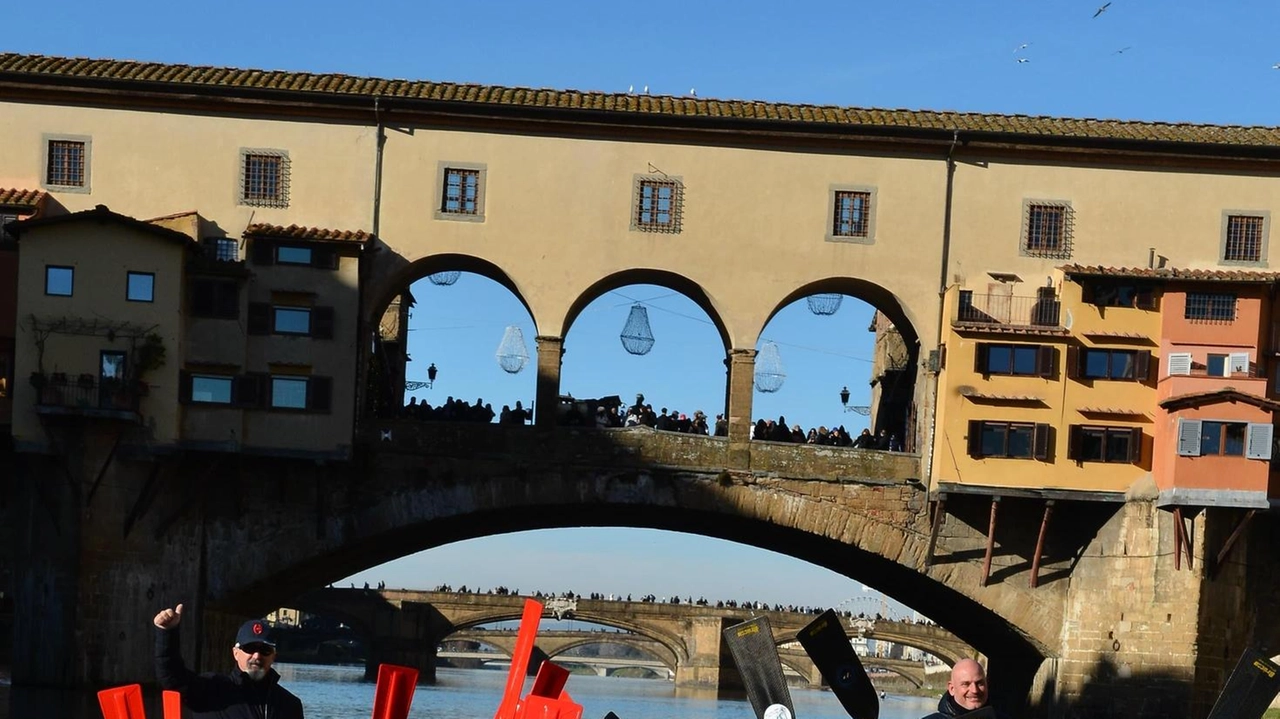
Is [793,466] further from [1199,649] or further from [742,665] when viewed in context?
[742,665]

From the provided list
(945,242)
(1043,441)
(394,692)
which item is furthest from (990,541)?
(394,692)

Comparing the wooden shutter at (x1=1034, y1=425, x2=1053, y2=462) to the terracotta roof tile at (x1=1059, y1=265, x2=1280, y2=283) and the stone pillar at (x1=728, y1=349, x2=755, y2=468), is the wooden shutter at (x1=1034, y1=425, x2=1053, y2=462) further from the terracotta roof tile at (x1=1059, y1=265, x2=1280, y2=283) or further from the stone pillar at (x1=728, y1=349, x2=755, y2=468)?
the stone pillar at (x1=728, y1=349, x2=755, y2=468)

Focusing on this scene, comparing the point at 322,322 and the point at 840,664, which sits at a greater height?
the point at 322,322

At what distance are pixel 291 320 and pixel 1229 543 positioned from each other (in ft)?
60.9

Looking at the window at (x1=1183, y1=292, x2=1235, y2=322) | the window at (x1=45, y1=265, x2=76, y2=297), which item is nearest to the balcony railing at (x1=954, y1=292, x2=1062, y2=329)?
the window at (x1=1183, y1=292, x2=1235, y2=322)

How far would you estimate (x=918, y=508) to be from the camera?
1656 inches

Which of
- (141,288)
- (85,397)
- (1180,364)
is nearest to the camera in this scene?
(85,397)

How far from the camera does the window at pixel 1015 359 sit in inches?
1617

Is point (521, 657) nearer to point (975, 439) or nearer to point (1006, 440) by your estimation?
point (975, 439)

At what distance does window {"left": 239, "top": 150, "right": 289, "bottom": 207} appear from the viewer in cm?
4238

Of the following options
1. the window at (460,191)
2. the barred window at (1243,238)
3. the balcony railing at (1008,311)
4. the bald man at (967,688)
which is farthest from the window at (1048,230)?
the bald man at (967,688)

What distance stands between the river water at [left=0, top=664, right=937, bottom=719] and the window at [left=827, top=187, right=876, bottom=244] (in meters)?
16.0

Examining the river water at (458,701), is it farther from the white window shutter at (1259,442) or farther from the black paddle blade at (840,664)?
the black paddle blade at (840,664)

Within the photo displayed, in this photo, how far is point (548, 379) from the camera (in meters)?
42.4
